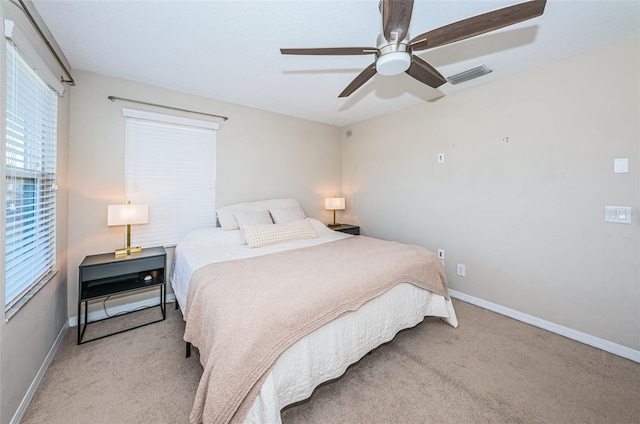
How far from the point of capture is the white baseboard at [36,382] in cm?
138

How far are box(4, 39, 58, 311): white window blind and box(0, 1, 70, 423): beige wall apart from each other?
0.37 feet

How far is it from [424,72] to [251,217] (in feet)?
7.38

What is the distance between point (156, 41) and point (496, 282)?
390 centimetres

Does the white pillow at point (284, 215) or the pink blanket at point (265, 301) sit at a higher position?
the white pillow at point (284, 215)

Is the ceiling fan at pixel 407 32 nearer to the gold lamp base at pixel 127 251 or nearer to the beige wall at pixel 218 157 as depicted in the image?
the beige wall at pixel 218 157

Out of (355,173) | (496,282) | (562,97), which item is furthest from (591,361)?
(355,173)

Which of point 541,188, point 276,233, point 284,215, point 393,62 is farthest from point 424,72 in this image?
point 284,215

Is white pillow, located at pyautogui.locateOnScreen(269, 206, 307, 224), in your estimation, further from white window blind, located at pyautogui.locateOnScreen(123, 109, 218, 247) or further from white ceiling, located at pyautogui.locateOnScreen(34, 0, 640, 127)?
white ceiling, located at pyautogui.locateOnScreen(34, 0, 640, 127)

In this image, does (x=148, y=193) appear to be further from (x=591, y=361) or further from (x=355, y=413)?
(x=591, y=361)

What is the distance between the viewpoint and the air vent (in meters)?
2.38

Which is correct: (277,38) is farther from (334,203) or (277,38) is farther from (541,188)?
(541,188)

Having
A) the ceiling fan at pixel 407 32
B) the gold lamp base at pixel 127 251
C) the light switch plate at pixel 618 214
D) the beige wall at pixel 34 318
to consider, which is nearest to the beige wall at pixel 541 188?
the light switch plate at pixel 618 214

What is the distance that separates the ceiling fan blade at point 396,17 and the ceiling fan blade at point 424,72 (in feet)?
0.74

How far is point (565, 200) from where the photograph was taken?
7.30 ft
